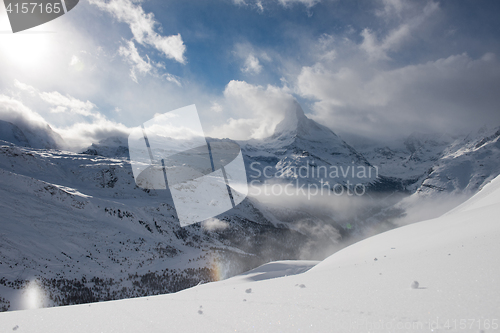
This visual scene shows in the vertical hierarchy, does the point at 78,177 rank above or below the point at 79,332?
above

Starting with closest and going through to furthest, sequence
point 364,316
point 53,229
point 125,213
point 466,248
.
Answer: point 364,316, point 466,248, point 53,229, point 125,213

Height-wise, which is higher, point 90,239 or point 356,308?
point 90,239

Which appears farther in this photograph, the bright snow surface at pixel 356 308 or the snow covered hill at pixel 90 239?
the snow covered hill at pixel 90 239

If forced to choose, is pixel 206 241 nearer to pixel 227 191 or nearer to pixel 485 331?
pixel 227 191

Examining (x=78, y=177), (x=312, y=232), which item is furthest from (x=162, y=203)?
(x=312, y=232)

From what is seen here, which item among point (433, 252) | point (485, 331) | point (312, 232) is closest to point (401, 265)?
point (433, 252)

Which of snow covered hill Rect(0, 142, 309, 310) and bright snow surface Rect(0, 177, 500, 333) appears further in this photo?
snow covered hill Rect(0, 142, 309, 310)

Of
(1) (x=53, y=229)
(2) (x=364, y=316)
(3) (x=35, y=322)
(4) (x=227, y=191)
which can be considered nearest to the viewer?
(2) (x=364, y=316)

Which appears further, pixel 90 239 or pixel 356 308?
pixel 90 239

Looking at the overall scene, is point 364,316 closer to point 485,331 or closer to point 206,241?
point 485,331

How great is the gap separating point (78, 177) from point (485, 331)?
3692 inches

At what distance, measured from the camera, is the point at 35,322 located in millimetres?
3389

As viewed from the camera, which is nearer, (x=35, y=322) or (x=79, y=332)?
(x=79, y=332)

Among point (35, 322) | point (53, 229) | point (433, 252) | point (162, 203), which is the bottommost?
point (35, 322)
